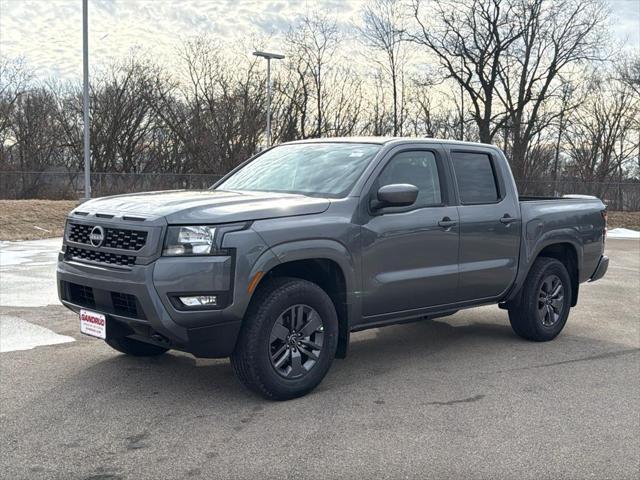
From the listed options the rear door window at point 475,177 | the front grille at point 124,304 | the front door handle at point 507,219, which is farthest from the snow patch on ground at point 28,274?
the front door handle at point 507,219

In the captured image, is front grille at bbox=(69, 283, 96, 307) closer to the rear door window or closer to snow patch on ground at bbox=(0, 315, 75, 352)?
snow patch on ground at bbox=(0, 315, 75, 352)

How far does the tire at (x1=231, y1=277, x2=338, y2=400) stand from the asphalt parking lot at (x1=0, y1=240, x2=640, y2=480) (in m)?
0.17

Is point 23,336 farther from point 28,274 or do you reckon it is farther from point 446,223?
point 28,274

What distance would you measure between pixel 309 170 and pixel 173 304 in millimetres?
1820

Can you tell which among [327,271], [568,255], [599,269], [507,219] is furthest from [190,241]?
[599,269]

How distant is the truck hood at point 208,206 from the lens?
4469mm

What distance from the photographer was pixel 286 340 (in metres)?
4.81

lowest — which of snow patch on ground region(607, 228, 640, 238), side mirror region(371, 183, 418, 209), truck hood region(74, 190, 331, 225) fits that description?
snow patch on ground region(607, 228, 640, 238)

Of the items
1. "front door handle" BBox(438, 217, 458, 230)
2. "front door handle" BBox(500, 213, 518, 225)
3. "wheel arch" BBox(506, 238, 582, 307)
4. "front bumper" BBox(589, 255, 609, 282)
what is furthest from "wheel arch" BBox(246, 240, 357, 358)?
"front bumper" BBox(589, 255, 609, 282)

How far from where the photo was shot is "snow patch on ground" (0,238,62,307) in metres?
8.53

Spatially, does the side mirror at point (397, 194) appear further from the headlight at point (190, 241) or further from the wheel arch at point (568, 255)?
the wheel arch at point (568, 255)

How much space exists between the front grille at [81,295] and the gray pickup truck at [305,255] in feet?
0.05

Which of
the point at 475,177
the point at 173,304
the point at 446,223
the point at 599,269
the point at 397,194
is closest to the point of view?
the point at 173,304

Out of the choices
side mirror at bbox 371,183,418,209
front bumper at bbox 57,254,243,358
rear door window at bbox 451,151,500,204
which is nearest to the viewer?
front bumper at bbox 57,254,243,358
